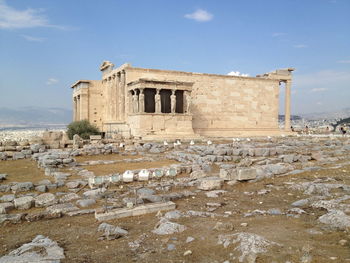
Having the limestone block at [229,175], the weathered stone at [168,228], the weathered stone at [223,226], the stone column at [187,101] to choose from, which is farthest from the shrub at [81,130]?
the weathered stone at [223,226]

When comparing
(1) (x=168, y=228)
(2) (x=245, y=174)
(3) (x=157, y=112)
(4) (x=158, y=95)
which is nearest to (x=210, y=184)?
(2) (x=245, y=174)

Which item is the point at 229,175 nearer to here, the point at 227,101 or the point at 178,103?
the point at 178,103

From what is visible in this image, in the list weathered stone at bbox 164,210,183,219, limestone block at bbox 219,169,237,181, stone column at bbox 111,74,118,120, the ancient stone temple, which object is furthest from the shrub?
weathered stone at bbox 164,210,183,219

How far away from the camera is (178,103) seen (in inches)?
1150

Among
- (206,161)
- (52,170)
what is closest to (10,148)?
→ (52,170)

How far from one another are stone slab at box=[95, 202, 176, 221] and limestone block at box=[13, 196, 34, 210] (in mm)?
2025

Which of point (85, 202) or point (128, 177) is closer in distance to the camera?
point (85, 202)

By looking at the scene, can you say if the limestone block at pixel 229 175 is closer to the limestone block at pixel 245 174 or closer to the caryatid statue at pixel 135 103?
the limestone block at pixel 245 174

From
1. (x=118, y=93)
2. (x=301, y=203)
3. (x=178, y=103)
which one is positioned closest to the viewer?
(x=301, y=203)

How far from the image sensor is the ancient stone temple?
25.5m

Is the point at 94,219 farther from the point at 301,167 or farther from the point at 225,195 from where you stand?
the point at 301,167

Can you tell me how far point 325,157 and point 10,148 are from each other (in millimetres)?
17209

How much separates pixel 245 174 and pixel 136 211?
4146 millimetres

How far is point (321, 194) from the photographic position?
7.64 metres
